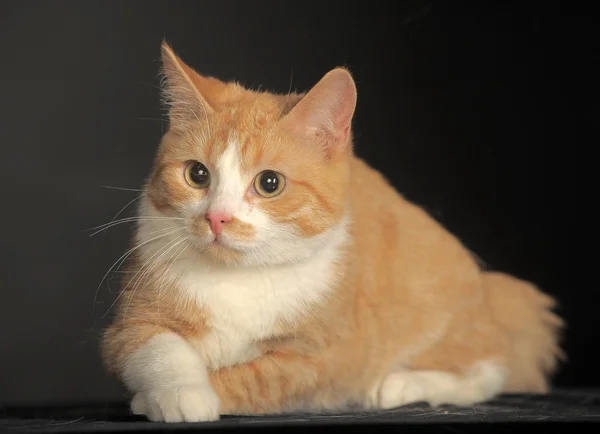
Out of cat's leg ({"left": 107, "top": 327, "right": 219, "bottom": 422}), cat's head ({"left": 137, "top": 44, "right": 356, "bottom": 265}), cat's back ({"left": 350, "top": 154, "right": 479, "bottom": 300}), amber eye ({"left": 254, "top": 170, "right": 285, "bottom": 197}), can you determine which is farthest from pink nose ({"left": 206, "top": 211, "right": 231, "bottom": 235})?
cat's back ({"left": 350, "top": 154, "right": 479, "bottom": 300})

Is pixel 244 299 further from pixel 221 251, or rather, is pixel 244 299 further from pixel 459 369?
pixel 459 369

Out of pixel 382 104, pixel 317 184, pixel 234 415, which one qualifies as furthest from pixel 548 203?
pixel 234 415

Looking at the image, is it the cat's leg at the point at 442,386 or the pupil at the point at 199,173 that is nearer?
the pupil at the point at 199,173

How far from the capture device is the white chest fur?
2.26m

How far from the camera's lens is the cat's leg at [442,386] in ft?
8.14

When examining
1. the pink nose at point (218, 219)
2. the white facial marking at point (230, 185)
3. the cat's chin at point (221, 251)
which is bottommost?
the cat's chin at point (221, 251)

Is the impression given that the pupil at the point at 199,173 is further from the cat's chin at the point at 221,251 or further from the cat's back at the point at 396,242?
the cat's back at the point at 396,242

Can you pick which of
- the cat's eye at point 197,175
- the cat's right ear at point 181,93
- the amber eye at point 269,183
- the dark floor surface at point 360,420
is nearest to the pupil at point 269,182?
the amber eye at point 269,183

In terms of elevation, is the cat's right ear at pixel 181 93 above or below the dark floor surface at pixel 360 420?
above

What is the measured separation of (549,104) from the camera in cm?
343

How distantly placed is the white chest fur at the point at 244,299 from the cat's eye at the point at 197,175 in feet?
0.63

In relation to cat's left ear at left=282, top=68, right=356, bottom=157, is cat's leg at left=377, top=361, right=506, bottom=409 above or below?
below

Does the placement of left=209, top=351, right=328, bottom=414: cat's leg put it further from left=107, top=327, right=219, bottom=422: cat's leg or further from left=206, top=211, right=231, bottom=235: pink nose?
left=206, top=211, right=231, bottom=235: pink nose

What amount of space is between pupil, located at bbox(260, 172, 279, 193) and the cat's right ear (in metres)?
0.23
